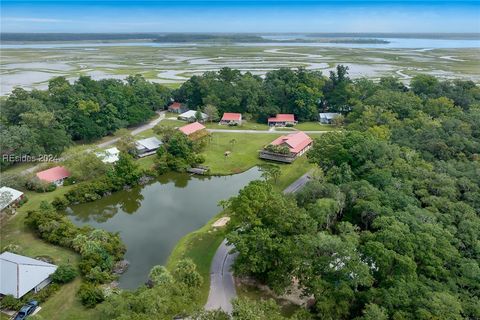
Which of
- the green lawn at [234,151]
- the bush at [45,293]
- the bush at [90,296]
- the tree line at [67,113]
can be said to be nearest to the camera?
the bush at [90,296]

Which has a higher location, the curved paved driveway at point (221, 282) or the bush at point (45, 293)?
the bush at point (45, 293)

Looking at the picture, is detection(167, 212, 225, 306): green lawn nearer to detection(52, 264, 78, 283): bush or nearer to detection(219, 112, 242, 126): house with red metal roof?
detection(52, 264, 78, 283): bush

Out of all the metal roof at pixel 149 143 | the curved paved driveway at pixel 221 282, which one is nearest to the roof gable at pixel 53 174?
the metal roof at pixel 149 143

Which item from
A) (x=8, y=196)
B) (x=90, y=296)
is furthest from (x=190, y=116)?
(x=90, y=296)

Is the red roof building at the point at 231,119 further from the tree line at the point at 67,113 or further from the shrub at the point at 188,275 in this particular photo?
the shrub at the point at 188,275

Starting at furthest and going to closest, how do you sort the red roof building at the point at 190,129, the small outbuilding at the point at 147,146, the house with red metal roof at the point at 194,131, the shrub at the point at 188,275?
1. the red roof building at the point at 190,129
2. the house with red metal roof at the point at 194,131
3. the small outbuilding at the point at 147,146
4. the shrub at the point at 188,275

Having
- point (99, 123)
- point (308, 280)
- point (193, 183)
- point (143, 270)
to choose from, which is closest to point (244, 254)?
point (308, 280)
